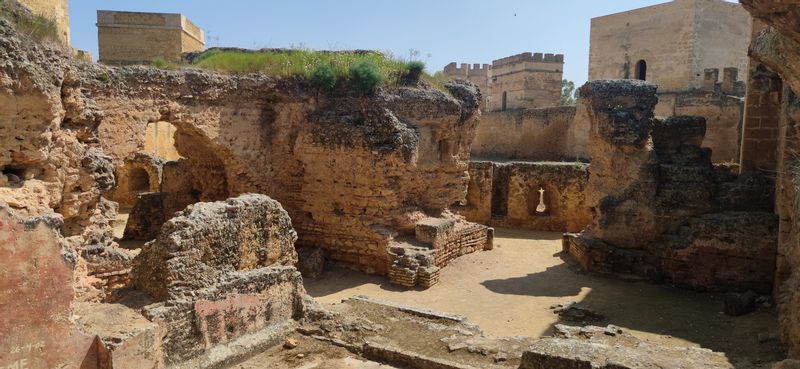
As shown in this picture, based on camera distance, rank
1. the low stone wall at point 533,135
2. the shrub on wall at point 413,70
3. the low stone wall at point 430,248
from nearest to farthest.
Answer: the low stone wall at point 430,248
the shrub on wall at point 413,70
the low stone wall at point 533,135

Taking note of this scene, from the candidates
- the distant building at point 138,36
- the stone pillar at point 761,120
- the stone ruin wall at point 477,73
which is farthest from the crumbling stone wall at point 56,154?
the stone ruin wall at point 477,73

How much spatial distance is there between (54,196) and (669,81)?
22.9 m

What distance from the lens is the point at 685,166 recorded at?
1118 centimetres

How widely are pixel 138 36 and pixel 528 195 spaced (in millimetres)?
13417

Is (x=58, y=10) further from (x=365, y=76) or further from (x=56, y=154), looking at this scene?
(x=365, y=76)

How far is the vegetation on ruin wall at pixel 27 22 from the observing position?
692 cm

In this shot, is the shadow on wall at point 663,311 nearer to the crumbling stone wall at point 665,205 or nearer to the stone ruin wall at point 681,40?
the crumbling stone wall at point 665,205

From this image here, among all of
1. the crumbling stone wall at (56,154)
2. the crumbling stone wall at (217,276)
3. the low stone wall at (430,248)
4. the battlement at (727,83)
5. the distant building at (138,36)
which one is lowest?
the low stone wall at (430,248)

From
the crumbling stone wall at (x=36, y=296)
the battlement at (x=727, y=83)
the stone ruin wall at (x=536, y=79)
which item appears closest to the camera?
the crumbling stone wall at (x=36, y=296)

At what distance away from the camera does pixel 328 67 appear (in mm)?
11836

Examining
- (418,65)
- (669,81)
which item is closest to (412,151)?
(418,65)

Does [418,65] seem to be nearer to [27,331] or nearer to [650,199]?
[650,199]

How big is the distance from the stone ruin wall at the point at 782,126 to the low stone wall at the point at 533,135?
31.3 feet

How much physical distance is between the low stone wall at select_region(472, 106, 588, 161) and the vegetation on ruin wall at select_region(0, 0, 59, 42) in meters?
Result: 17.8
